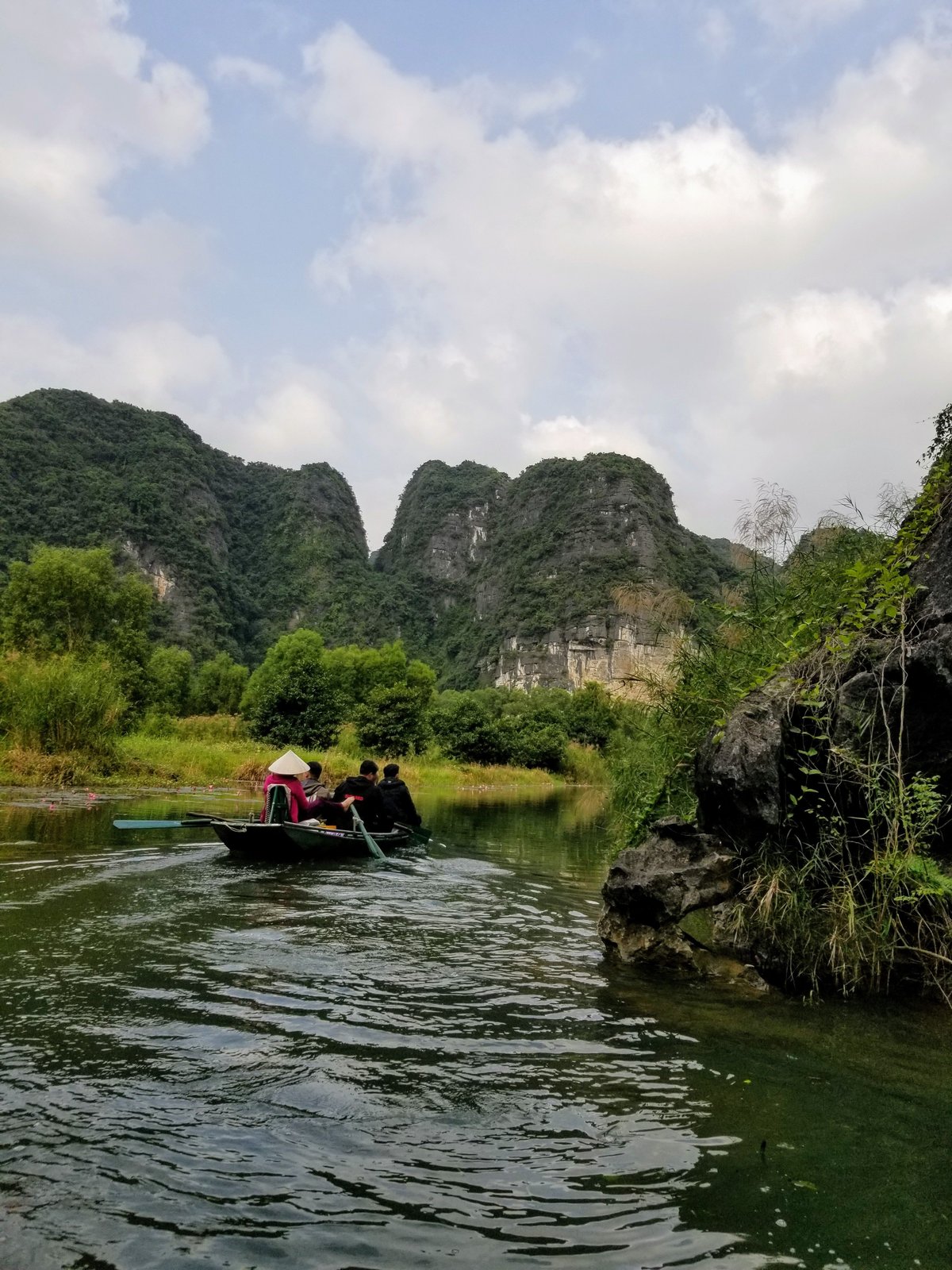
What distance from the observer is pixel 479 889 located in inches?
396

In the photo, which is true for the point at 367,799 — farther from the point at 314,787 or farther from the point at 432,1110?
the point at 432,1110

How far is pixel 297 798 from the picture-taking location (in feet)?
38.7

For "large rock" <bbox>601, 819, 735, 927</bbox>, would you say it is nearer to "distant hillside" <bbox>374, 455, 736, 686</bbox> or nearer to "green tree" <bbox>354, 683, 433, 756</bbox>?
"green tree" <bbox>354, 683, 433, 756</bbox>

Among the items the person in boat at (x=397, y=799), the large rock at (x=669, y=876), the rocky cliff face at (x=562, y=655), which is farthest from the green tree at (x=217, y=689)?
the large rock at (x=669, y=876)

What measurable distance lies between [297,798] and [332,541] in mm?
110533

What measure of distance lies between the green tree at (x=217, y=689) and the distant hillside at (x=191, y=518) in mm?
22182

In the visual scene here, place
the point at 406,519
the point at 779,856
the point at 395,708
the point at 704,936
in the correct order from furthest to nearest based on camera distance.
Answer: the point at 406,519, the point at 395,708, the point at 704,936, the point at 779,856

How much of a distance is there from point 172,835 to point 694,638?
8.58m

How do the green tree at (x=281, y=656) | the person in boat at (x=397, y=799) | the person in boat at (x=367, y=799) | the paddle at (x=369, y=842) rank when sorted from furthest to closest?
the green tree at (x=281, y=656), the person in boat at (x=397, y=799), the person in boat at (x=367, y=799), the paddle at (x=369, y=842)

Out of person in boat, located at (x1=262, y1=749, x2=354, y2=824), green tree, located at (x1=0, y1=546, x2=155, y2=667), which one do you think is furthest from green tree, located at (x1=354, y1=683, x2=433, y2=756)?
person in boat, located at (x1=262, y1=749, x2=354, y2=824)

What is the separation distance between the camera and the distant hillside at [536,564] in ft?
317

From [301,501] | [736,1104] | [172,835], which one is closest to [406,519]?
[301,501]

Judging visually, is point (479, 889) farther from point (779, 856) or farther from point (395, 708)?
point (395, 708)

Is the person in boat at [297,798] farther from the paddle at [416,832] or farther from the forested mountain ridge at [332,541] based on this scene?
the forested mountain ridge at [332,541]
